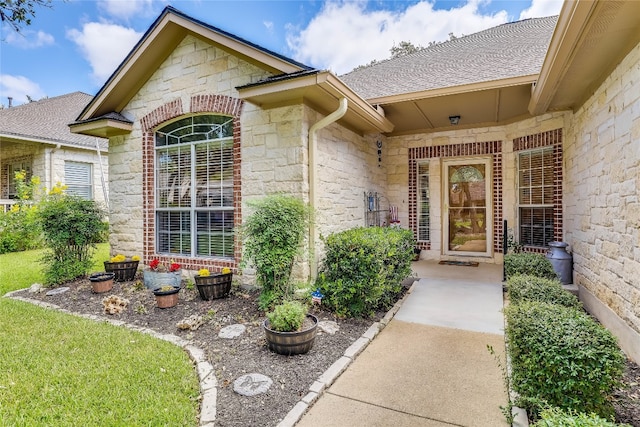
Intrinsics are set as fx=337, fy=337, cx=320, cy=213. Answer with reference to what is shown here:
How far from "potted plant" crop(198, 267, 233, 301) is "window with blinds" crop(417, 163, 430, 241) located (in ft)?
15.4

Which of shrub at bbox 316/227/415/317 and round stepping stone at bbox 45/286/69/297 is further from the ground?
shrub at bbox 316/227/415/317

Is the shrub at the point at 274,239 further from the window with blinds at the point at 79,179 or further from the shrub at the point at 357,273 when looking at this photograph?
the window with blinds at the point at 79,179

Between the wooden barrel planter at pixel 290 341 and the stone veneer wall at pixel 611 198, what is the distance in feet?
9.99

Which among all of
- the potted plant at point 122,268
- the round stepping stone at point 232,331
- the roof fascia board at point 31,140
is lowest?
the round stepping stone at point 232,331

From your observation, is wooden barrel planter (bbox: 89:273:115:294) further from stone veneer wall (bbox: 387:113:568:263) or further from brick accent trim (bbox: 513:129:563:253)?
brick accent trim (bbox: 513:129:563:253)

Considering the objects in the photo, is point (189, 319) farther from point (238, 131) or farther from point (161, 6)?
point (161, 6)

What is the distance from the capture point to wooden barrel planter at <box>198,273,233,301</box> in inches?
195

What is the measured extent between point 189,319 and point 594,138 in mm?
5603

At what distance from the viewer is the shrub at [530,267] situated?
4.90m

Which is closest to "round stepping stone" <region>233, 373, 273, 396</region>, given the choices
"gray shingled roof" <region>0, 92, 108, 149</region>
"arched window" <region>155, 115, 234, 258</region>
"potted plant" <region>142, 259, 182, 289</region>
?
"arched window" <region>155, 115, 234, 258</region>

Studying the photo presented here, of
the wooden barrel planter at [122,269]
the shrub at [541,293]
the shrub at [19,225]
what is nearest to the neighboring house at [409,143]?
the wooden barrel planter at [122,269]

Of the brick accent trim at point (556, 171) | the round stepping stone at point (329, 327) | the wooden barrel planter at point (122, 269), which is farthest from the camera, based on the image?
the wooden barrel planter at point (122, 269)

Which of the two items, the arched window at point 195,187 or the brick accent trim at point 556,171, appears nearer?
the arched window at point 195,187

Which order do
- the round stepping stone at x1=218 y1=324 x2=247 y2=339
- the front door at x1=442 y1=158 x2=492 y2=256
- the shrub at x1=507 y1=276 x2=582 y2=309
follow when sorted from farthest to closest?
1. the front door at x1=442 y1=158 x2=492 y2=256
2. the round stepping stone at x1=218 y1=324 x2=247 y2=339
3. the shrub at x1=507 y1=276 x2=582 y2=309
